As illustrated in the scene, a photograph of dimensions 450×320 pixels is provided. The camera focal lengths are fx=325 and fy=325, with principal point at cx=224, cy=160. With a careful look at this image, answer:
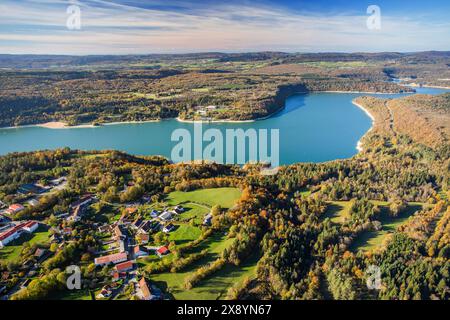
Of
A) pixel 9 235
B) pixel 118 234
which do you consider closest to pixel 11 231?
pixel 9 235

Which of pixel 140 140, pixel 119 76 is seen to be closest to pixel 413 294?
pixel 140 140

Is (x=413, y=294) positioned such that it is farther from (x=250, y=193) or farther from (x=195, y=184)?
(x=195, y=184)

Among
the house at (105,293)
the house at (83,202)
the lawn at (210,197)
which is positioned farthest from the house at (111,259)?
the house at (83,202)

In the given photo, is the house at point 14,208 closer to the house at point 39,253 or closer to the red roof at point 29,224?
the red roof at point 29,224

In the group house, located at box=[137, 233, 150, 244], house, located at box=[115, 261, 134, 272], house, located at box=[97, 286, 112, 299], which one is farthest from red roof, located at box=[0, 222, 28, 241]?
house, located at box=[97, 286, 112, 299]

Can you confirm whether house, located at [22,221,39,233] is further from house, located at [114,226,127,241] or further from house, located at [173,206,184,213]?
house, located at [173,206,184,213]
